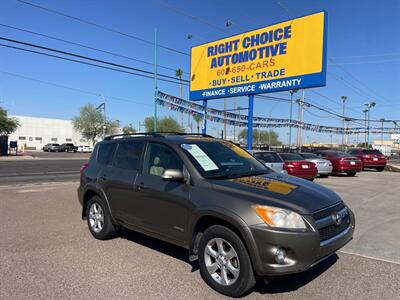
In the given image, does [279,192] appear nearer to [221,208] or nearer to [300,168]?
[221,208]

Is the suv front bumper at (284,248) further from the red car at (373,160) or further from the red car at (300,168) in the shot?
the red car at (373,160)

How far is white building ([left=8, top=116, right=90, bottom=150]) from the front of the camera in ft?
269

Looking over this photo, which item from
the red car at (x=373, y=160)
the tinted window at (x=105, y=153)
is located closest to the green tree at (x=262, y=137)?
the red car at (x=373, y=160)

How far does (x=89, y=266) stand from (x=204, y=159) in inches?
81.5

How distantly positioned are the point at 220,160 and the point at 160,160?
855 mm

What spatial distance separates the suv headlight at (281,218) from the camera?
368 cm

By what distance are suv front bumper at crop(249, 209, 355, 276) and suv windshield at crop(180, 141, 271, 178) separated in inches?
44.3

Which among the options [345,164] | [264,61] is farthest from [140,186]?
[345,164]

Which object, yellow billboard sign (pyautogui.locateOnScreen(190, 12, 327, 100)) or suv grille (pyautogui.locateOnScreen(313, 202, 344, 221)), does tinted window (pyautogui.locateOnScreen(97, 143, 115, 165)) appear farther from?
yellow billboard sign (pyautogui.locateOnScreen(190, 12, 327, 100))

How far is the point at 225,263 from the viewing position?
400cm

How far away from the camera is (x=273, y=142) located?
460 feet

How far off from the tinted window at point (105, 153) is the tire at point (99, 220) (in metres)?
0.65

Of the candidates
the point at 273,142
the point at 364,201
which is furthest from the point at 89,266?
the point at 273,142

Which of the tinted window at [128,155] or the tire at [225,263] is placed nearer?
the tire at [225,263]
